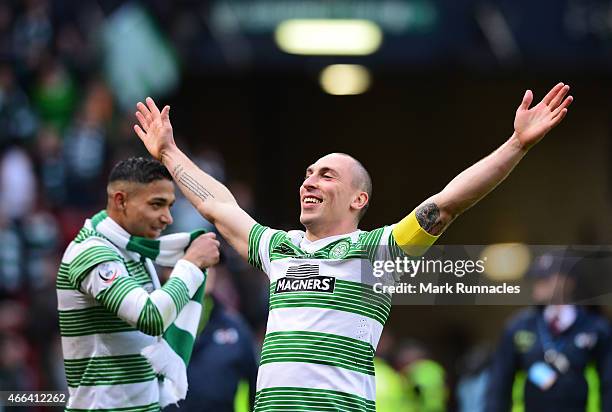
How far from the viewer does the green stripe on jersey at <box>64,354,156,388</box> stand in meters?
7.27

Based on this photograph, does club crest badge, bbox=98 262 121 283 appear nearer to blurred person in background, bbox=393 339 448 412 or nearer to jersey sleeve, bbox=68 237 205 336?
jersey sleeve, bbox=68 237 205 336

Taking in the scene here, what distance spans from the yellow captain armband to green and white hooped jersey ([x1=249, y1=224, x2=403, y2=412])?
2.3 inches

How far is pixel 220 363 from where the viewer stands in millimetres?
9711

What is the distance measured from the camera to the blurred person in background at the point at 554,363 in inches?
388

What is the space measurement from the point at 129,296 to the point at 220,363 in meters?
2.79

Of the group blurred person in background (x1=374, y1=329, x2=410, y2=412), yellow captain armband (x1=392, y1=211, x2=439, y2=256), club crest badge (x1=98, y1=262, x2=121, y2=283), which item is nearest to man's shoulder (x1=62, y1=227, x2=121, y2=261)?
club crest badge (x1=98, y1=262, x2=121, y2=283)

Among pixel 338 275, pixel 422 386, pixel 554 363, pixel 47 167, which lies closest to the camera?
pixel 338 275

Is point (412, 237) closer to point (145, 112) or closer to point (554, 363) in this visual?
point (145, 112)

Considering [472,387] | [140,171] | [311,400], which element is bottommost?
[311,400]

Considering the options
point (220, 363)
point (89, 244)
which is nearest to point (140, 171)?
point (89, 244)

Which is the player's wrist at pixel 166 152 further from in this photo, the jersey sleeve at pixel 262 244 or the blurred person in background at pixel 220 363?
the blurred person in background at pixel 220 363

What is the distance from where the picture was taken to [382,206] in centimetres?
2303

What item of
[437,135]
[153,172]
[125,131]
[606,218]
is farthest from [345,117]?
[153,172]

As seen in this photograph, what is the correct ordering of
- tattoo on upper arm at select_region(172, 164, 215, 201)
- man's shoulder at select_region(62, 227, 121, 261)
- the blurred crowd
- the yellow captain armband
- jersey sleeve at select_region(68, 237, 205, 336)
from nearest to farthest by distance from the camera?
the yellow captain armband
jersey sleeve at select_region(68, 237, 205, 336)
man's shoulder at select_region(62, 227, 121, 261)
tattoo on upper arm at select_region(172, 164, 215, 201)
the blurred crowd
